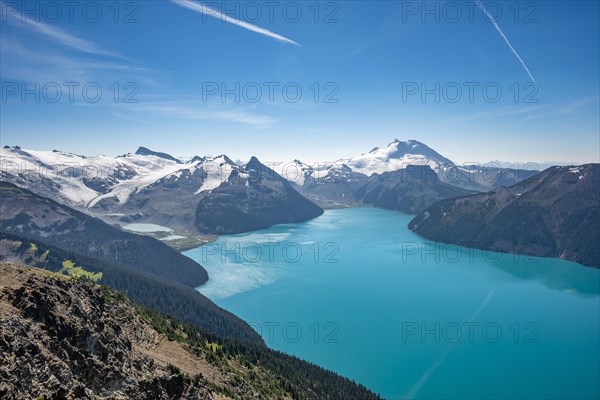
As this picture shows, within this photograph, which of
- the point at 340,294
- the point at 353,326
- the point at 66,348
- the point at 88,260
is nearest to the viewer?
the point at 66,348

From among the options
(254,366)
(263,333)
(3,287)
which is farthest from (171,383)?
(263,333)

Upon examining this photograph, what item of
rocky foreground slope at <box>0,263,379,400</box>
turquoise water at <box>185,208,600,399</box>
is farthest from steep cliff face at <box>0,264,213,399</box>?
turquoise water at <box>185,208,600,399</box>

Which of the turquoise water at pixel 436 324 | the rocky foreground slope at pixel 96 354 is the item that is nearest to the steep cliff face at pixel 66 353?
the rocky foreground slope at pixel 96 354

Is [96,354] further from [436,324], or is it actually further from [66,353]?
[436,324]

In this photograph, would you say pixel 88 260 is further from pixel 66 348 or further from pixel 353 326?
pixel 66 348

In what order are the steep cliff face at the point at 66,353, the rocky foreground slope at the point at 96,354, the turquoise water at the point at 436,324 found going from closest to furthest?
the steep cliff face at the point at 66,353 < the rocky foreground slope at the point at 96,354 < the turquoise water at the point at 436,324

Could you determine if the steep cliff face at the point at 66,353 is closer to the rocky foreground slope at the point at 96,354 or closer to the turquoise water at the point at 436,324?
the rocky foreground slope at the point at 96,354
